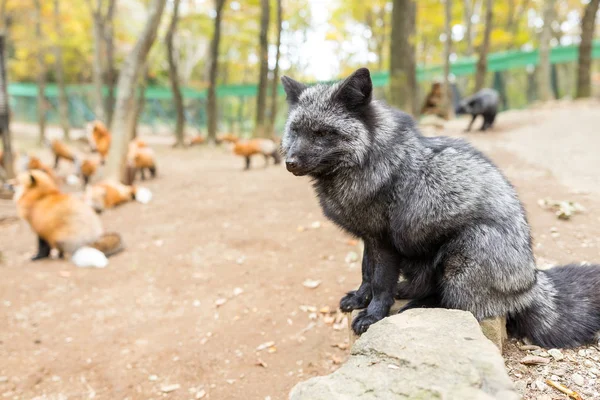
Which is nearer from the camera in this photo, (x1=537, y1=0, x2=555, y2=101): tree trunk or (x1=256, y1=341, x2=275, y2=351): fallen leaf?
(x1=256, y1=341, x2=275, y2=351): fallen leaf

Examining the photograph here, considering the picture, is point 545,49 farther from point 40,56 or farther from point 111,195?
point 40,56

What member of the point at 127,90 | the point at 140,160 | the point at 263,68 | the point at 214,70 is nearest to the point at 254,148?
the point at 140,160

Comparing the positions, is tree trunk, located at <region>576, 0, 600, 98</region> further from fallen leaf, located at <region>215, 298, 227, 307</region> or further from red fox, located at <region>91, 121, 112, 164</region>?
red fox, located at <region>91, 121, 112, 164</region>

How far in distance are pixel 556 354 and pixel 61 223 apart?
265 inches

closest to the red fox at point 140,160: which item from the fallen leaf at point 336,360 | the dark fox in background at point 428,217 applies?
the fallen leaf at point 336,360

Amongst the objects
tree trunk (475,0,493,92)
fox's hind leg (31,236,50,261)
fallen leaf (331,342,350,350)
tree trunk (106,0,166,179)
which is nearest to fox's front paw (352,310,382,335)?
fallen leaf (331,342,350,350)

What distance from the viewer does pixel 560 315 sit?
2.92 metres

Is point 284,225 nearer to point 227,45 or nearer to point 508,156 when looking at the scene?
point 508,156

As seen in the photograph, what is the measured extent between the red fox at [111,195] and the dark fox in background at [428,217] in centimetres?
753

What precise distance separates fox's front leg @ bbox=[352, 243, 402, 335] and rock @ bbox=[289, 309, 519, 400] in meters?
0.36

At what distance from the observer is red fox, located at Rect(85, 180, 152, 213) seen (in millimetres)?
9271

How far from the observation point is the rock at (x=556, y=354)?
2.79 metres

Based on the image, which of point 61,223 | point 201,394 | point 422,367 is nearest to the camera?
point 422,367

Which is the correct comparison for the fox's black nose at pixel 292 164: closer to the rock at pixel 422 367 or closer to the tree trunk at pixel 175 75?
the rock at pixel 422 367
